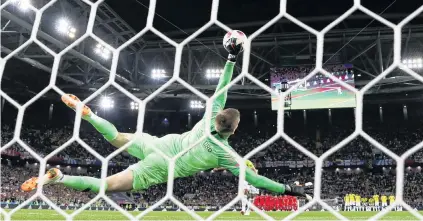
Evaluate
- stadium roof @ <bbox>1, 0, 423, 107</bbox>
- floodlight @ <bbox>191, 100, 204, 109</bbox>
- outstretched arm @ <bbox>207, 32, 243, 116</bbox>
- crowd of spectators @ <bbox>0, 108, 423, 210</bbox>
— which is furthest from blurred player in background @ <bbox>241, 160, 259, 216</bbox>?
floodlight @ <bbox>191, 100, 204, 109</bbox>

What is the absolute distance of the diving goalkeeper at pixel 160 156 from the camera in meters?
2.16

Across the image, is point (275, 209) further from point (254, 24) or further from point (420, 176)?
point (420, 176)

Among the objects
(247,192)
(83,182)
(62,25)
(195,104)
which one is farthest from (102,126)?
(195,104)

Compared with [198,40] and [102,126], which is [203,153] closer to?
[102,126]

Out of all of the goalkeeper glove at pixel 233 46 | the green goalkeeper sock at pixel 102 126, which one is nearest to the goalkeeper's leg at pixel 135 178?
the green goalkeeper sock at pixel 102 126

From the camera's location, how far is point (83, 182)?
216 cm

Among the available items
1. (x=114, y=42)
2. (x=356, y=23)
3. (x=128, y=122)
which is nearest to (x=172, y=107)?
(x=128, y=122)

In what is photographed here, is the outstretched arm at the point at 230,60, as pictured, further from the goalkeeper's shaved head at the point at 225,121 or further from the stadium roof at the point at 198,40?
the stadium roof at the point at 198,40

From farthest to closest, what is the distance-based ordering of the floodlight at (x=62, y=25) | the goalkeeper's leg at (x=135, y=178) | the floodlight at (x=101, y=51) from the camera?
1. the floodlight at (x=101, y=51)
2. the floodlight at (x=62, y=25)
3. the goalkeeper's leg at (x=135, y=178)

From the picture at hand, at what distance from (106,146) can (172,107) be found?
12.9ft

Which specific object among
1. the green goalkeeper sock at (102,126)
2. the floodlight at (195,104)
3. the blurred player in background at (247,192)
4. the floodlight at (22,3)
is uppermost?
the floodlight at (195,104)

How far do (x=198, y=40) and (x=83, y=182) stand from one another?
11.7m

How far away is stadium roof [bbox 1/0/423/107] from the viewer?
11.8m

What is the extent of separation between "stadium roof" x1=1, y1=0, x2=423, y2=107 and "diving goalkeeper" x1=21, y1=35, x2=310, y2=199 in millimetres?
8977
